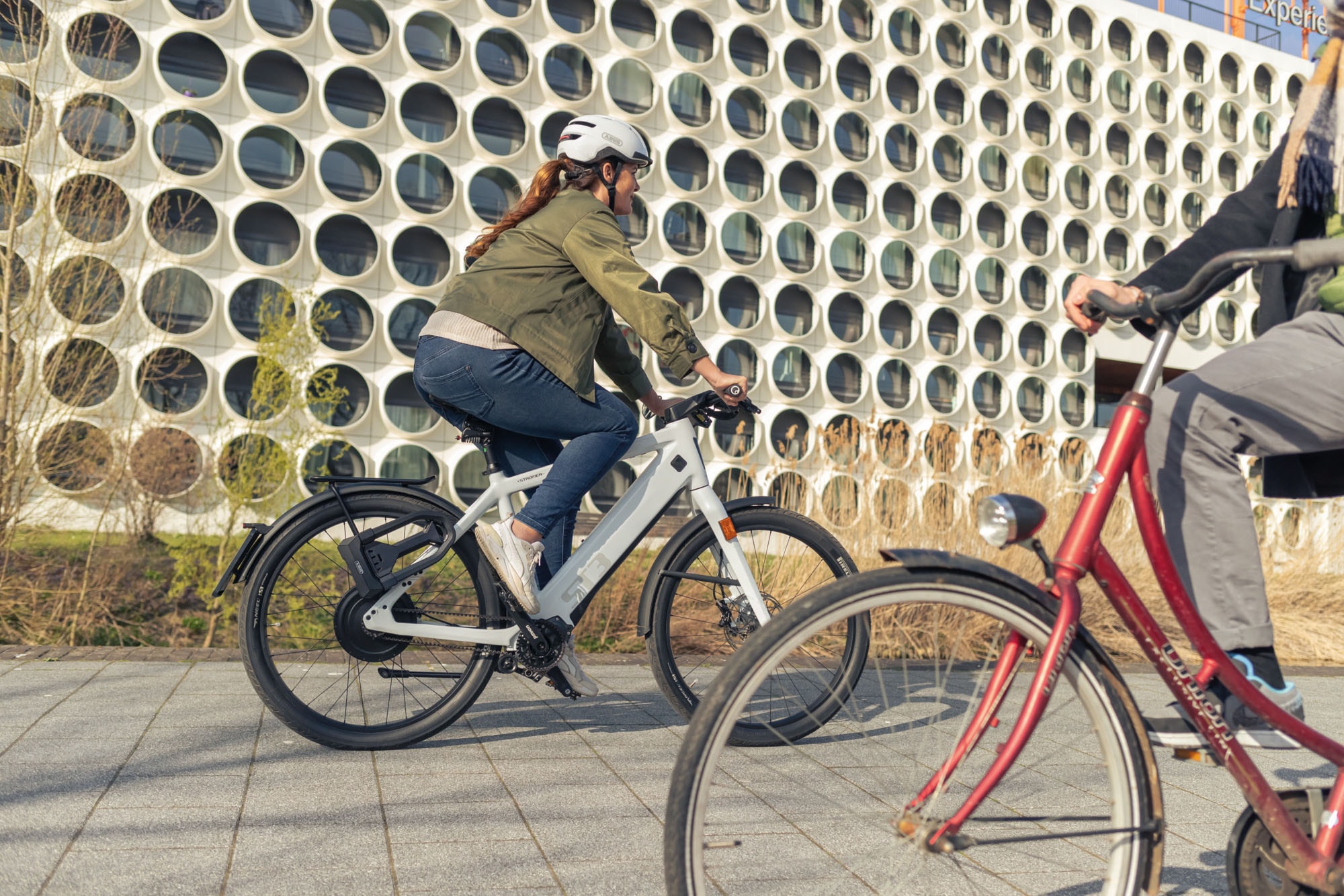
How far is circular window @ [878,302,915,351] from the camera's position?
120 feet

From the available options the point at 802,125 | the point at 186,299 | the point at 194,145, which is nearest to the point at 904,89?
the point at 802,125

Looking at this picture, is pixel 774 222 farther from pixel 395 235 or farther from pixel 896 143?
pixel 395 235

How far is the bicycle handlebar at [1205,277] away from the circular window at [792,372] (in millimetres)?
32147

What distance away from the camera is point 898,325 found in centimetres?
3691

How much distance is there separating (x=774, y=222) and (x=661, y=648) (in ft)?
105

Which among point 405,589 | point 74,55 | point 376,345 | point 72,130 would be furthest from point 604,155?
point 376,345

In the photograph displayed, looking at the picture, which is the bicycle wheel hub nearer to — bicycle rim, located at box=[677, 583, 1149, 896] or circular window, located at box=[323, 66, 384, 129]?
bicycle rim, located at box=[677, 583, 1149, 896]

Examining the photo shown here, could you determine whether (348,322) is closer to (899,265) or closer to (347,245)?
(347,245)

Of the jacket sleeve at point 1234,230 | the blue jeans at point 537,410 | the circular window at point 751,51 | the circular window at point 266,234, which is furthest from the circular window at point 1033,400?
the jacket sleeve at point 1234,230

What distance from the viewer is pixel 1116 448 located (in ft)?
6.17

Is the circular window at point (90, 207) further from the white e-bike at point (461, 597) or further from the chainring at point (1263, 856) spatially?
the chainring at point (1263, 856)

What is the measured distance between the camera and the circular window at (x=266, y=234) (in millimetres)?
28297

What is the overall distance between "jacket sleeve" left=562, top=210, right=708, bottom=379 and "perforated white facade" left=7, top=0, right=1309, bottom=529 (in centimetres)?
1874

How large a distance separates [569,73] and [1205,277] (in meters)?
33.1
